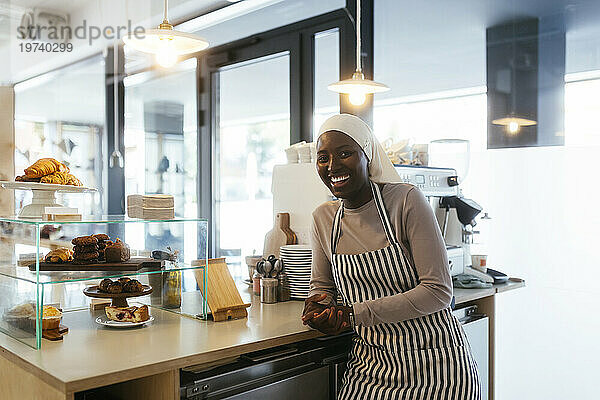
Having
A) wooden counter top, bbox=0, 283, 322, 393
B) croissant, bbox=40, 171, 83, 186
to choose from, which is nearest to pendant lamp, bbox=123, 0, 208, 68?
croissant, bbox=40, 171, 83, 186

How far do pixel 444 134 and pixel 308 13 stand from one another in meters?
1.25

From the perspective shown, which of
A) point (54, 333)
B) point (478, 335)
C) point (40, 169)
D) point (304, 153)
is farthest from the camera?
point (304, 153)

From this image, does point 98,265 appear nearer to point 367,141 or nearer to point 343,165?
point 343,165

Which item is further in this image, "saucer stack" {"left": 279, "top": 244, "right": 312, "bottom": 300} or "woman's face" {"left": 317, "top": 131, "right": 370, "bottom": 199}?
"saucer stack" {"left": 279, "top": 244, "right": 312, "bottom": 300}

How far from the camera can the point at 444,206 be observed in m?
2.89

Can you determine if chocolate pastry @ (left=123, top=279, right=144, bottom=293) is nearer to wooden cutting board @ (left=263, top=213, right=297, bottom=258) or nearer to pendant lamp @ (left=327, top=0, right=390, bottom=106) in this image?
wooden cutting board @ (left=263, top=213, right=297, bottom=258)

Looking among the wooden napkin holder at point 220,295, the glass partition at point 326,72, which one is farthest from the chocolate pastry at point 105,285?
the glass partition at point 326,72

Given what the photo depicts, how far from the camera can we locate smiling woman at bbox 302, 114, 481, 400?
5.86 ft

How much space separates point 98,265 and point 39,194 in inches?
15.2

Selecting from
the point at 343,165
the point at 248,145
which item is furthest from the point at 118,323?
the point at 248,145

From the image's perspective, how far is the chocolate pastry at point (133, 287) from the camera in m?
1.97

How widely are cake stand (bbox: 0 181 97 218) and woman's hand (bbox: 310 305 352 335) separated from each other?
0.95 metres

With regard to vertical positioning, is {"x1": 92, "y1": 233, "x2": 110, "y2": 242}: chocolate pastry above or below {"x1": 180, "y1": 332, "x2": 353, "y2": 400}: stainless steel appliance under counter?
above

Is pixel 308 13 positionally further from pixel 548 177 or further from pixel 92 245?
pixel 92 245
